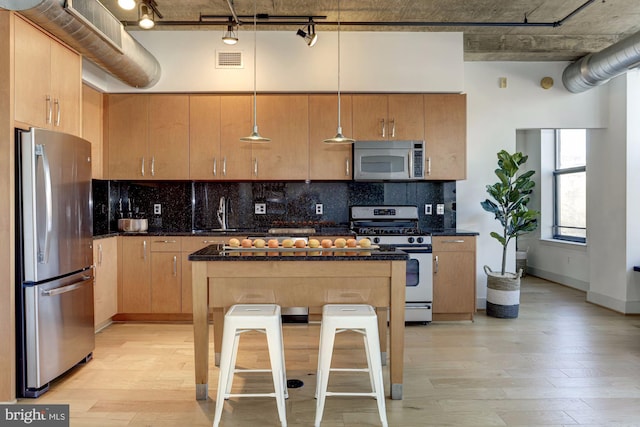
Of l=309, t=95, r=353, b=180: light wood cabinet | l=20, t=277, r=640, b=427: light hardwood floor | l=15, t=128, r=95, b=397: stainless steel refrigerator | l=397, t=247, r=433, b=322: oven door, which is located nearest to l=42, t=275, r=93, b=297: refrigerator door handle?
l=15, t=128, r=95, b=397: stainless steel refrigerator

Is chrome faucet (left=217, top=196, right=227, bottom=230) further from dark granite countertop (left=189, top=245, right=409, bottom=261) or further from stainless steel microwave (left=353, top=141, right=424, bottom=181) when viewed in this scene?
dark granite countertop (left=189, top=245, right=409, bottom=261)

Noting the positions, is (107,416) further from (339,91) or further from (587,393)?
(339,91)

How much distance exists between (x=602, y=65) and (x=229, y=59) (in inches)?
154

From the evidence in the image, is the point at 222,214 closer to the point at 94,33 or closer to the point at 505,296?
the point at 94,33

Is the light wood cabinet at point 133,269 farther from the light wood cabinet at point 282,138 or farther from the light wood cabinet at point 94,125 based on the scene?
the light wood cabinet at point 282,138

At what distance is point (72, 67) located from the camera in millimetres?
3486

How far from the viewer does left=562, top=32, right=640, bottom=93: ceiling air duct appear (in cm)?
427

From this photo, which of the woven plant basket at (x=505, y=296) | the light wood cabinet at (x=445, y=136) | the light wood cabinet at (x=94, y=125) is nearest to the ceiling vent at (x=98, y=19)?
the light wood cabinet at (x=94, y=125)

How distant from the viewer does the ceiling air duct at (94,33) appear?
2763 millimetres

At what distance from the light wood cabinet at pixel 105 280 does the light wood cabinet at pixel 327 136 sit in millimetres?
2174

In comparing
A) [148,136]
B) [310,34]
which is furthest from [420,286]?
[148,136]

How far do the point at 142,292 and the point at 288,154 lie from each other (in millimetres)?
2101

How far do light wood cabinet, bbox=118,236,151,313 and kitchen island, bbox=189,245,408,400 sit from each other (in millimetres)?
2124

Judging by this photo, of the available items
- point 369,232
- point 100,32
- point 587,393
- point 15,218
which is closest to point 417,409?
point 587,393
